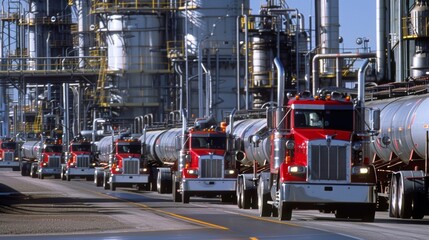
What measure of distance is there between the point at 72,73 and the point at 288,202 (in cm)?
6932

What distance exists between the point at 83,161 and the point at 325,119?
5020 centimetres

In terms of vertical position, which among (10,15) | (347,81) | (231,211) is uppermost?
(10,15)

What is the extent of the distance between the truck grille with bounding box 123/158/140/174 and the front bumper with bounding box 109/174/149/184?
229 millimetres

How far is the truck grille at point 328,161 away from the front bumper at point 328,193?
22 cm

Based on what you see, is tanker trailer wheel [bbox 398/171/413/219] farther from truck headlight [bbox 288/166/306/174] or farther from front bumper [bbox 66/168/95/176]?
front bumper [bbox 66/168/95/176]

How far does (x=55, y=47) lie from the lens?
11644 cm

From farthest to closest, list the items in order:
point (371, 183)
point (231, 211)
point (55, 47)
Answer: point (55, 47) → point (231, 211) → point (371, 183)

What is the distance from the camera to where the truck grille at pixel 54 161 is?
3442 inches

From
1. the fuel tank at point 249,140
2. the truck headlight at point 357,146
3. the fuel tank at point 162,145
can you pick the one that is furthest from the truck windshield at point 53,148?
the truck headlight at point 357,146

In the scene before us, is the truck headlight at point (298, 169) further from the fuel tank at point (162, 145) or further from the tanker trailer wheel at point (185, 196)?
the fuel tank at point (162, 145)

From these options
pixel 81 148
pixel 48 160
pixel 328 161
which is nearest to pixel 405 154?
pixel 328 161

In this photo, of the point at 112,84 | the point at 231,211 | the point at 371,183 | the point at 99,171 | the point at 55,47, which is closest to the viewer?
the point at 371,183

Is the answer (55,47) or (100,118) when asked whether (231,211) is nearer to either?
(100,118)

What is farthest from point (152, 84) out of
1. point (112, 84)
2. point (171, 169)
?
point (171, 169)
